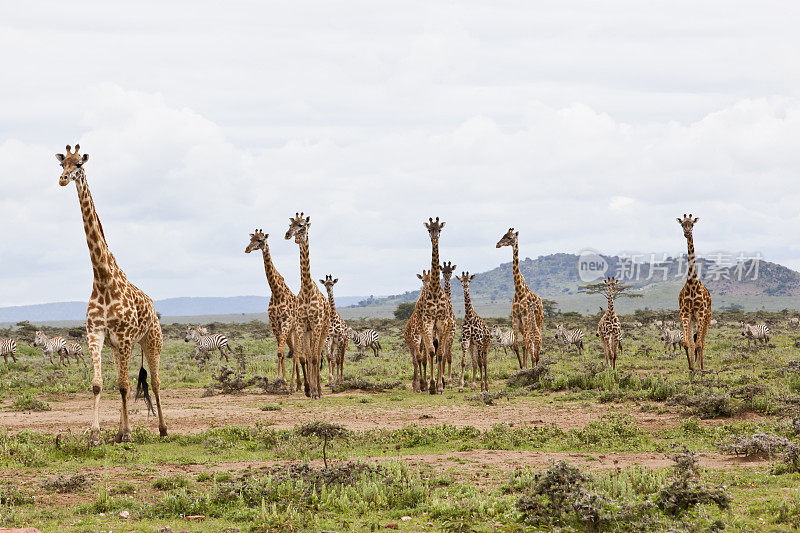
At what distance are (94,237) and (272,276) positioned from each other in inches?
349

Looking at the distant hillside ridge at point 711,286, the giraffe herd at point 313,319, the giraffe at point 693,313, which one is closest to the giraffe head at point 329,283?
the giraffe herd at point 313,319

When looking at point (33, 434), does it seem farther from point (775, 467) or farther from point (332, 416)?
point (775, 467)

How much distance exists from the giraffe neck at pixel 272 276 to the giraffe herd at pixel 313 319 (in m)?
0.03

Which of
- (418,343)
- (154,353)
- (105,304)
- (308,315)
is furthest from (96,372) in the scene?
(418,343)

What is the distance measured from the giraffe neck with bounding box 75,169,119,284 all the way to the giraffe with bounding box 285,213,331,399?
705 centimetres

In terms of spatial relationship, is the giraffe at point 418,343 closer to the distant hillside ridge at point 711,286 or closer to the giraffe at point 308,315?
the giraffe at point 308,315

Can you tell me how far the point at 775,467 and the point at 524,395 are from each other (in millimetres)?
9719

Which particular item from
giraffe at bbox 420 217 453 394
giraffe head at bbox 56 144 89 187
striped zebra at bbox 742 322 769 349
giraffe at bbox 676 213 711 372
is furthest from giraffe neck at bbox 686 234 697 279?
giraffe head at bbox 56 144 89 187

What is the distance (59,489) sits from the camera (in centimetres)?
942

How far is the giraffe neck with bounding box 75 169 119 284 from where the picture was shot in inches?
492

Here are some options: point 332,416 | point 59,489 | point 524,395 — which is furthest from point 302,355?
point 59,489

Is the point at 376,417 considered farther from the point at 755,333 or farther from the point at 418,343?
the point at 755,333

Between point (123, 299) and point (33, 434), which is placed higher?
point (123, 299)

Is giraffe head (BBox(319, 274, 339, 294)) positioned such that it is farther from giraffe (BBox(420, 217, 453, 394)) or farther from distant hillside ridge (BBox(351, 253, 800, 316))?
distant hillside ridge (BBox(351, 253, 800, 316))
